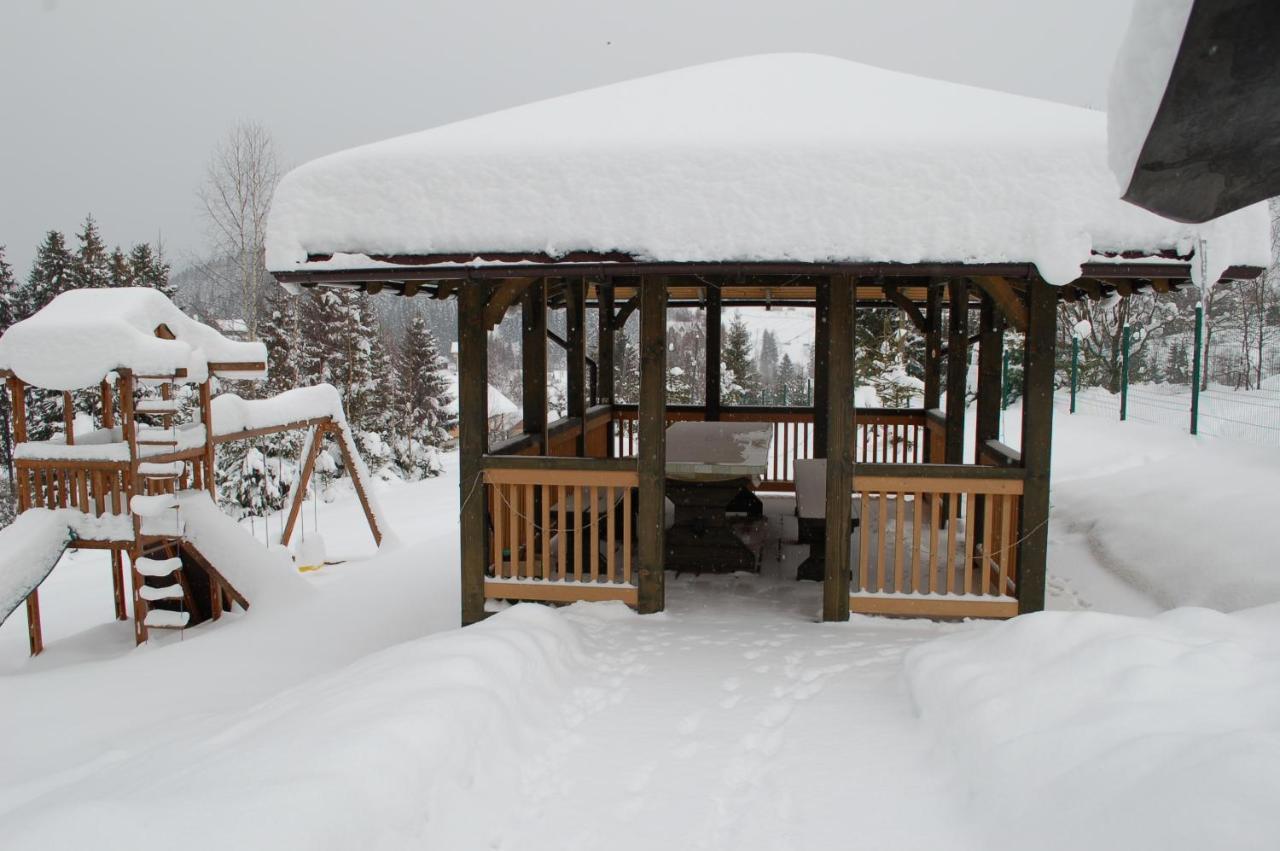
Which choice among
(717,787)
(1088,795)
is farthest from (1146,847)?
(717,787)

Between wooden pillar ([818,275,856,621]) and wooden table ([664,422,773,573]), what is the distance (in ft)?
3.14

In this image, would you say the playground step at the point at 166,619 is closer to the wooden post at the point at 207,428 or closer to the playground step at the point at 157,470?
the playground step at the point at 157,470

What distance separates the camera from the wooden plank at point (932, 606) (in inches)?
232

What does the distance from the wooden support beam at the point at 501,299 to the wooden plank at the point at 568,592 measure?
1.93 m

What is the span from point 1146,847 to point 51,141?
66.0 m

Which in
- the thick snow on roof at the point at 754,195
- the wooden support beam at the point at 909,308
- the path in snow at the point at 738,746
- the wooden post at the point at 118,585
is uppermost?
the thick snow on roof at the point at 754,195

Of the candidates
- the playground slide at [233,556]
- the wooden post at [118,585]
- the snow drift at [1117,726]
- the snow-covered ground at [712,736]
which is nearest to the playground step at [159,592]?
the playground slide at [233,556]

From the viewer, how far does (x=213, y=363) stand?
10992 millimetres

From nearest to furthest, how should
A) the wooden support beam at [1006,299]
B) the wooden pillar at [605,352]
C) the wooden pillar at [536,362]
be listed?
the wooden support beam at [1006,299], the wooden pillar at [536,362], the wooden pillar at [605,352]

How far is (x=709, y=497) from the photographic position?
24.1ft

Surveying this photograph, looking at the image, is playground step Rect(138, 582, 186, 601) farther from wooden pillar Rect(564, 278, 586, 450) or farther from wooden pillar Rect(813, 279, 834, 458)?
wooden pillar Rect(813, 279, 834, 458)

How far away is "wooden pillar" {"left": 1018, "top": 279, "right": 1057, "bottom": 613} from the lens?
5.59m

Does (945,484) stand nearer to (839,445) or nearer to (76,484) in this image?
(839,445)

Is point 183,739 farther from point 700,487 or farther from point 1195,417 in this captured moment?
point 1195,417
